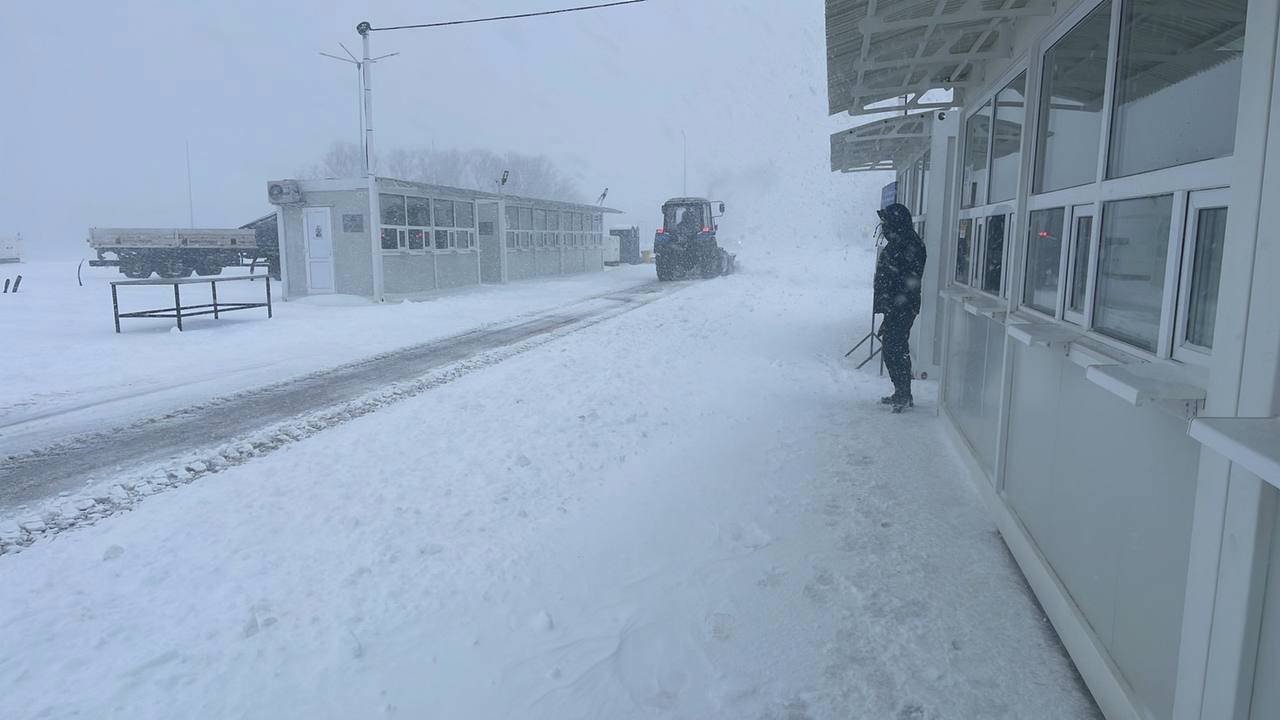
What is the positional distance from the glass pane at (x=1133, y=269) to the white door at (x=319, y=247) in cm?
1897

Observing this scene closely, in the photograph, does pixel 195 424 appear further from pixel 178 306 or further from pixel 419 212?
pixel 419 212

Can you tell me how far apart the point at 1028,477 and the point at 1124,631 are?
134cm

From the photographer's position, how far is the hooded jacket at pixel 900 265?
23.5 ft

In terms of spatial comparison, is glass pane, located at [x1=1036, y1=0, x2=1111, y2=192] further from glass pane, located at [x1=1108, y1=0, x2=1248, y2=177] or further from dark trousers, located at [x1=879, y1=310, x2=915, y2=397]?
dark trousers, located at [x1=879, y1=310, x2=915, y2=397]

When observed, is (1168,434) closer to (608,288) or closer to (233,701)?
(233,701)

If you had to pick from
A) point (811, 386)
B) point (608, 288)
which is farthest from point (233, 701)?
point (608, 288)

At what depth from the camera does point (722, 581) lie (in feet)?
12.4

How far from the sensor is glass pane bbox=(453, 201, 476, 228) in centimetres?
2305

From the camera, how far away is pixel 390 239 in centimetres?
1969

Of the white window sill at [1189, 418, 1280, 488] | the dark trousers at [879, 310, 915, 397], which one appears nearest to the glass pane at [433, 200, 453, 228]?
the dark trousers at [879, 310, 915, 397]

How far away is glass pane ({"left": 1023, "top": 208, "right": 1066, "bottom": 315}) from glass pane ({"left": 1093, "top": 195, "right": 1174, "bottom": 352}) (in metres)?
0.56

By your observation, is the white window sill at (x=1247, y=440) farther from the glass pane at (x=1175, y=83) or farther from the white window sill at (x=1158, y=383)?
the glass pane at (x=1175, y=83)

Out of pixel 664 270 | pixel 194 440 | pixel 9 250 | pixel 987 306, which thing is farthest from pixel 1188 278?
pixel 9 250

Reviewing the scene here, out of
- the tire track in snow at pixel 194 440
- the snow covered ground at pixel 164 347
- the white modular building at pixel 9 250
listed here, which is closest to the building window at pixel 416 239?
the snow covered ground at pixel 164 347
